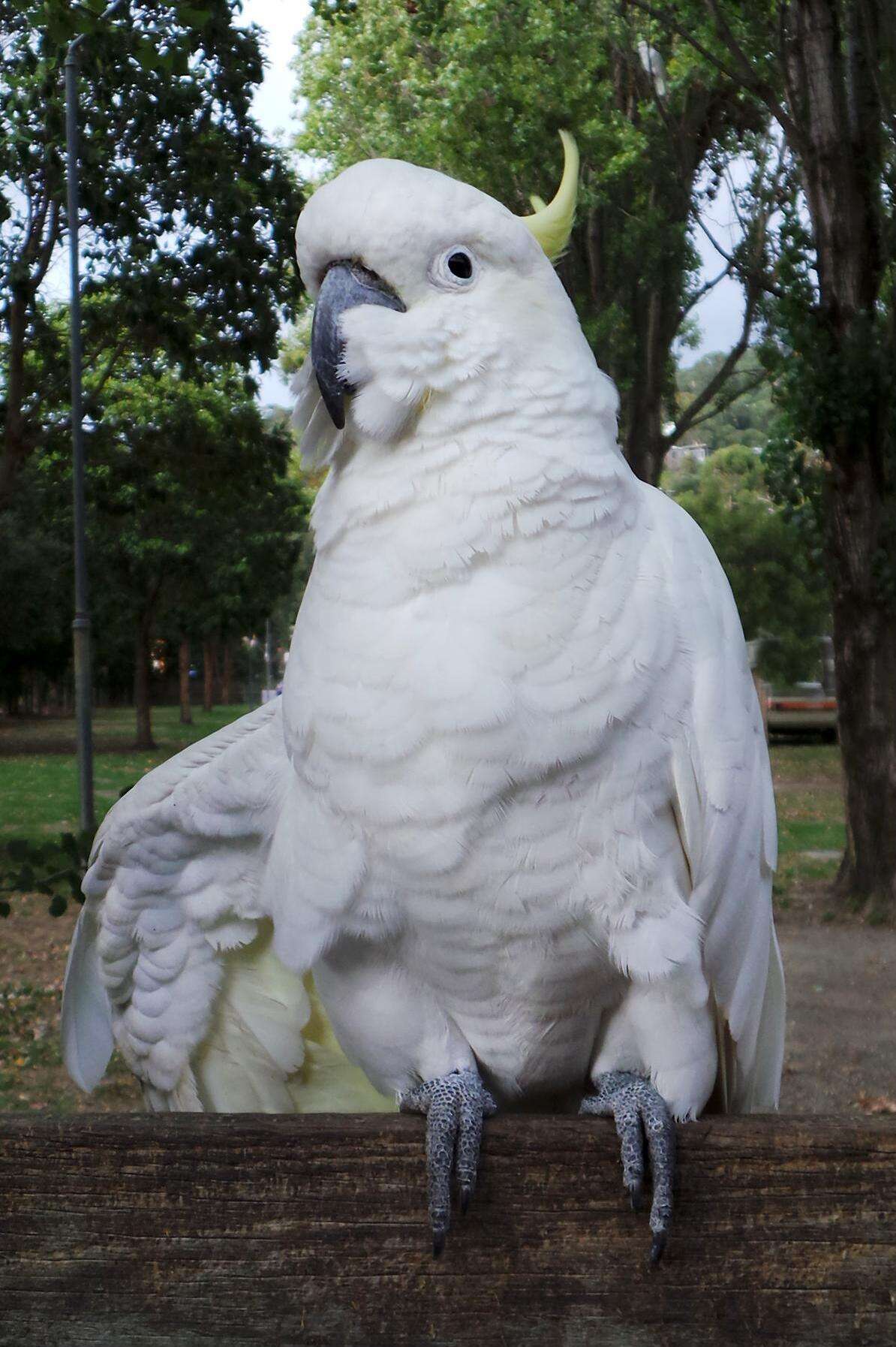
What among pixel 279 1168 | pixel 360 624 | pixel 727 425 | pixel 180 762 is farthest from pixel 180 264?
pixel 727 425

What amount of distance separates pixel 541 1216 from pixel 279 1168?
0.75 feet

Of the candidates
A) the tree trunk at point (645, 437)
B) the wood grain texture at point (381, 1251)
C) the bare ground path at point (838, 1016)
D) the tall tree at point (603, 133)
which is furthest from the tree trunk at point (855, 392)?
the wood grain texture at point (381, 1251)

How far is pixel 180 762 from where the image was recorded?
5.23 ft

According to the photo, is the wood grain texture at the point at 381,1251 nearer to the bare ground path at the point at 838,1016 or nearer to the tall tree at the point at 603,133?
the bare ground path at the point at 838,1016

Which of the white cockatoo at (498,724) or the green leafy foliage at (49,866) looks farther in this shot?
the green leafy foliage at (49,866)

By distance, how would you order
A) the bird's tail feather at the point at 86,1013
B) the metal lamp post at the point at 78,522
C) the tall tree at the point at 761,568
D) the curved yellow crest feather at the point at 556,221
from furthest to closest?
the tall tree at the point at 761,568
the metal lamp post at the point at 78,522
the bird's tail feather at the point at 86,1013
the curved yellow crest feather at the point at 556,221

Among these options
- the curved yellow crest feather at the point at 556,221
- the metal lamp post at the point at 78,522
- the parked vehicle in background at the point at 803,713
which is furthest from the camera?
the parked vehicle in background at the point at 803,713

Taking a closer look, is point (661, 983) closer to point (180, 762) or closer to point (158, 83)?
point (180, 762)

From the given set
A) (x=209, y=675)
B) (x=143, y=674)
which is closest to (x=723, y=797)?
(x=143, y=674)

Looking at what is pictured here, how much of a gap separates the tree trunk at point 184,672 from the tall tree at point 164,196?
9.13 meters

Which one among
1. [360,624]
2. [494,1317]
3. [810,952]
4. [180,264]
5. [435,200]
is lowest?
[810,952]

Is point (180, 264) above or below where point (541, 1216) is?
above

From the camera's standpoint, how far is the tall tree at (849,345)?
15.7 ft

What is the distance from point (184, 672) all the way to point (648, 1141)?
44.7ft
